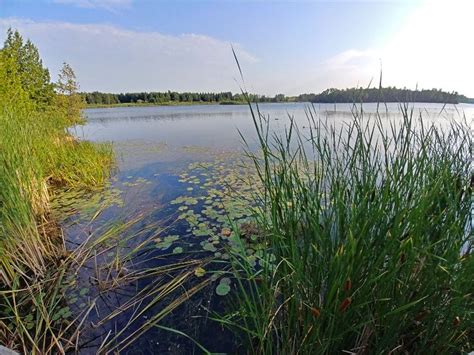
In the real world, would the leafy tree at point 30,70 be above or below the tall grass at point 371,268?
above

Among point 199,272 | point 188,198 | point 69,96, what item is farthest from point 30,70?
point 199,272

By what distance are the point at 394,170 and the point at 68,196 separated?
5.88 metres

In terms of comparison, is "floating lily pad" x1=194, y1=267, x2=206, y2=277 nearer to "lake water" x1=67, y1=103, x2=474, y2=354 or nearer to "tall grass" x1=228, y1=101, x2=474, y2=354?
"lake water" x1=67, y1=103, x2=474, y2=354

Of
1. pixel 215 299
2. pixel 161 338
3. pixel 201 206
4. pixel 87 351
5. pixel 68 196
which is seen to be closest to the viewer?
pixel 87 351

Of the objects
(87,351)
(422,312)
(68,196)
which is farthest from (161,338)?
(68,196)

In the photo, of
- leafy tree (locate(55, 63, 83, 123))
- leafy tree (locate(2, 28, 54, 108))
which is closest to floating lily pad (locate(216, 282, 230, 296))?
leafy tree (locate(55, 63, 83, 123))

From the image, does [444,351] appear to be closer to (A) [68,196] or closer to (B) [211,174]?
(B) [211,174]

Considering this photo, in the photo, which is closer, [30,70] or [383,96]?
[383,96]

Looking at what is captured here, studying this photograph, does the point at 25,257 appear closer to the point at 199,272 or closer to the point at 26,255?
the point at 26,255

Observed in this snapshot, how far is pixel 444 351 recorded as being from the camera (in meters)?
1.29

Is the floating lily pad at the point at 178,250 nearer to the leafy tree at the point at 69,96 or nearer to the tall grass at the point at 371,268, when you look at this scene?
the tall grass at the point at 371,268

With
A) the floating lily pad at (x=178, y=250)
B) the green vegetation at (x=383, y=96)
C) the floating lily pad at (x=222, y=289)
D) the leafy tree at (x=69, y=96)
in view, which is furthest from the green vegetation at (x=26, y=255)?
the leafy tree at (x=69, y=96)

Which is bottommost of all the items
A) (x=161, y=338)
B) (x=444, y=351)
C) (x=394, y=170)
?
(x=161, y=338)

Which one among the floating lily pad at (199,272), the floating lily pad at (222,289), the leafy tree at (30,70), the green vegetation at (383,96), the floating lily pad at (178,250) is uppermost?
the leafy tree at (30,70)
